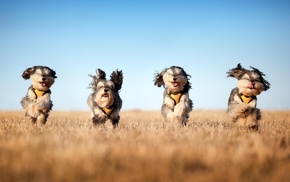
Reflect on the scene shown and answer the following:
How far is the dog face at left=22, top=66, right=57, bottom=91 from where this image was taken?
10391 mm

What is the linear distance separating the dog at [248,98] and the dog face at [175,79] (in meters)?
1.38

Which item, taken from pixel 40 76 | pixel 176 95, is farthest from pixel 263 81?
pixel 40 76

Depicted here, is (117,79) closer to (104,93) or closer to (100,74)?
(100,74)

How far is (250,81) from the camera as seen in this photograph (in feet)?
31.8

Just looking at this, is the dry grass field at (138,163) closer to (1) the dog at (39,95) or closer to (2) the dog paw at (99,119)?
(2) the dog paw at (99,119)

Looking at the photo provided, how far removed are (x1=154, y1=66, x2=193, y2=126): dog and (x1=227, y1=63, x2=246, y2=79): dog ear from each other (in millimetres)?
1231

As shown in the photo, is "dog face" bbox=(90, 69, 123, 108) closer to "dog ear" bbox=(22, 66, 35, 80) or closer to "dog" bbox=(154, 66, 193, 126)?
"dog" bbox=(154, 66, 193, 126)

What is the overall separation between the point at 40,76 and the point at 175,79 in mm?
3845

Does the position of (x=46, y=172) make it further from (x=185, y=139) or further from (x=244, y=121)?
(x=244, y=121)

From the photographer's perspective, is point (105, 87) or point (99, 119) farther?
point (99, 119)

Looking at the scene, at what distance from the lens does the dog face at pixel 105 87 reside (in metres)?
9.27

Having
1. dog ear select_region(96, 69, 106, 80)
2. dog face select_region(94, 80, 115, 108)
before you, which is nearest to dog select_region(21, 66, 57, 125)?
dog ear select_region(96, 69, 106, 80)

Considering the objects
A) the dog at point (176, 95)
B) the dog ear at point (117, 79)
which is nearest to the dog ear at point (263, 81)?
the dog at point (176, 95)

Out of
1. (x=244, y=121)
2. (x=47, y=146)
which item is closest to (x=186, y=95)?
(x=244, y=121)
